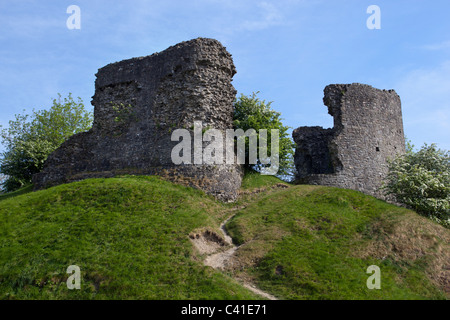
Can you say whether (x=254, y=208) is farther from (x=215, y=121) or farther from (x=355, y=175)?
(x=355, y=175)

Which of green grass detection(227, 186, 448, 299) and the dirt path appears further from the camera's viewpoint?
the dirt path

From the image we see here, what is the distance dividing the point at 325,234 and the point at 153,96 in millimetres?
12446

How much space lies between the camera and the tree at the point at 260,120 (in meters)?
25.0

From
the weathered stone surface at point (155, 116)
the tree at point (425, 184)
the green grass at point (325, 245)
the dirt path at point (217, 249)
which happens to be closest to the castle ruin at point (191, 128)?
the weathered stone surface at point (155, 116)

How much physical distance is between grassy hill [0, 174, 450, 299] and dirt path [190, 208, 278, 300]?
0.24 metres

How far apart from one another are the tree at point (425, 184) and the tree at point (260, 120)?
7063 millimetres

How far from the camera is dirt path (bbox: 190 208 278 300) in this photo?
1532 centimetres

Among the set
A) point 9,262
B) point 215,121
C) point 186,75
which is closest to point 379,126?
point 215,121

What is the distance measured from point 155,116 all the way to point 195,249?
33.3ft

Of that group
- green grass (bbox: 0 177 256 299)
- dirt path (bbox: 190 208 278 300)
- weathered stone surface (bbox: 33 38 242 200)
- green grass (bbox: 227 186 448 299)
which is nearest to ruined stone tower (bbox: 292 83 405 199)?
green grass (bbox: 227 186 448 299)

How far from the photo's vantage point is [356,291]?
13.3 m

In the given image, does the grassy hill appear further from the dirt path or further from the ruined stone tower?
the ruined stone tower

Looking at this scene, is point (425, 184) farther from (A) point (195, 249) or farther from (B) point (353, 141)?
(A) point (195, 249)

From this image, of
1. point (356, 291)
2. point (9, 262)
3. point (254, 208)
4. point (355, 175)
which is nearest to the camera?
point (356, 291)
